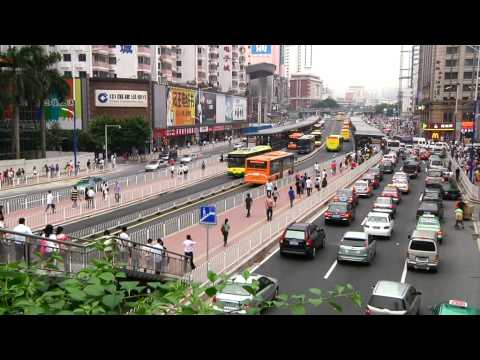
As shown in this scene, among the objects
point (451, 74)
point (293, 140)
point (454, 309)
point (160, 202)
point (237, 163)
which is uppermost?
point (451, 74)

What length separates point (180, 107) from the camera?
260 feet

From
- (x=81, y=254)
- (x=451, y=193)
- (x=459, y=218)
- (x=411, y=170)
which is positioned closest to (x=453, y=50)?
(x=411, y=170)

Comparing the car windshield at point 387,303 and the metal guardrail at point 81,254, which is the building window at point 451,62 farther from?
the car windshield at point 387,303

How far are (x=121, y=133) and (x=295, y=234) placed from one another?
42.5 metres

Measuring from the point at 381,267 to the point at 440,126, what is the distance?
273 feet

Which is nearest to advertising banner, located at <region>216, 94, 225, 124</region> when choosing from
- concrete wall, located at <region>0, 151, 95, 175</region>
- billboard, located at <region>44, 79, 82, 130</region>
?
billboard, located at <region>44, 79, 82, 130</region>

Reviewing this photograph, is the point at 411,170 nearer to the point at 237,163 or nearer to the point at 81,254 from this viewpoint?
the point at 237,163

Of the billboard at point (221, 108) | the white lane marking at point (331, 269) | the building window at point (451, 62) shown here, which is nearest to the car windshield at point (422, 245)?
the white lane marking at point (331, 269)

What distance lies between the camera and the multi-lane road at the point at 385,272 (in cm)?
1741

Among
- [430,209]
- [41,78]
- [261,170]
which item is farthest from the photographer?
[41,78]

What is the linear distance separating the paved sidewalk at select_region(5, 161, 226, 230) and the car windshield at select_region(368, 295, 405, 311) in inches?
703

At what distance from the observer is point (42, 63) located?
164 feet

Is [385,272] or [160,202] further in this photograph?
[160,202]
